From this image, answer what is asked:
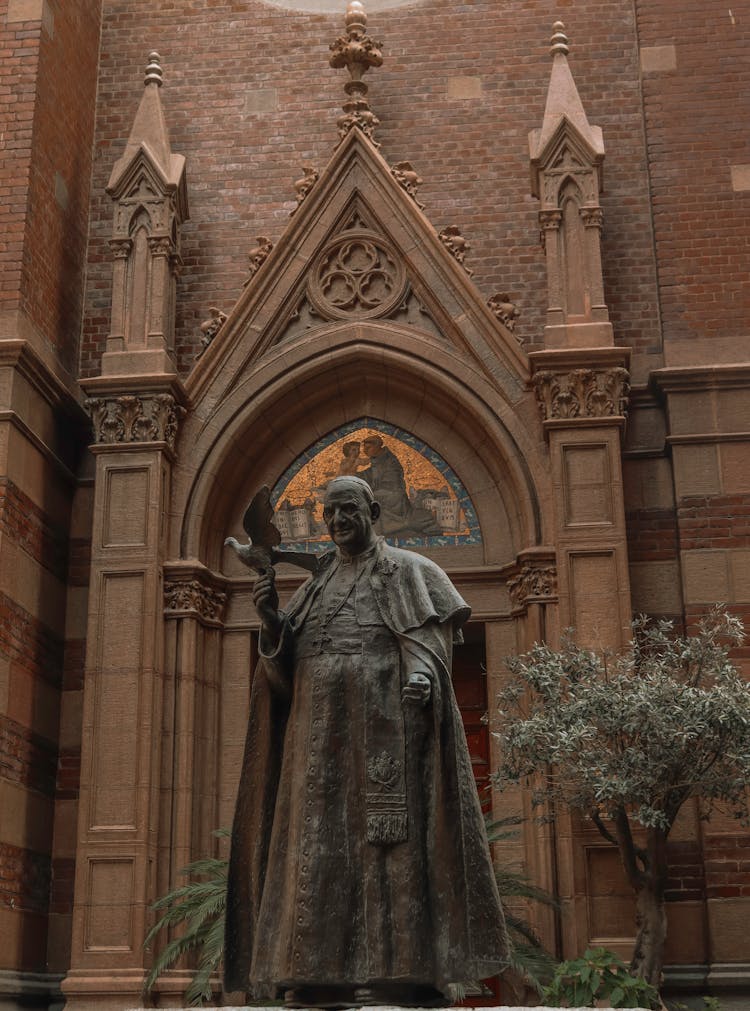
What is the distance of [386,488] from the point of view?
14.1m

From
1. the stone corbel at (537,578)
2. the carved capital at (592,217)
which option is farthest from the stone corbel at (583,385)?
the carved capital at (592,217)

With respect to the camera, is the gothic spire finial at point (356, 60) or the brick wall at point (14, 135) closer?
the brick wall at point (14, 135)

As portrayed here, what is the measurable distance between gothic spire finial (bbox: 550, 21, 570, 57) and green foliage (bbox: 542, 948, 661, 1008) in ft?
29.5

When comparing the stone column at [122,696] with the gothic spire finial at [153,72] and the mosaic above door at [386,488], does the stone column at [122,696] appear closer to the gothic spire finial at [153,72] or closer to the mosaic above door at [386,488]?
the mosaic above door at [386,488]

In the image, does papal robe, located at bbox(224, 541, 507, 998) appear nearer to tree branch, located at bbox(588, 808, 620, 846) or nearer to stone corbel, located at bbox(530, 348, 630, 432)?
tree branch, located at bbox(588, 808, 620, 846)

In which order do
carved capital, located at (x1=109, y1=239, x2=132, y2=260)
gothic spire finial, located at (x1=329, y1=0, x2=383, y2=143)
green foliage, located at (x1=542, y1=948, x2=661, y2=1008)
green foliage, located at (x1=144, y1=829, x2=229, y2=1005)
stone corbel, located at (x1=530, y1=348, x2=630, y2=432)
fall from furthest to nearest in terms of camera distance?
gothic spire finial, located at (x1=329, y1=0, x2=383, y2=143)
carved capital, located at (x1=109, y1=239, x2=132, y2=260)
stone corbel, located at (x1=530, y1=348, x2=630, y2=432)
green foliage, located at (x1=144, y1=829, x2=229, y2=1005)
green foliage, located at (x1=542, y1=948, x2=661, y2=1008)

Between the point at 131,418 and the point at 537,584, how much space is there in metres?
4.07

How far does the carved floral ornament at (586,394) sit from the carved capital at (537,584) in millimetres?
1352

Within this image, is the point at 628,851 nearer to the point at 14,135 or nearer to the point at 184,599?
the point at 184,599

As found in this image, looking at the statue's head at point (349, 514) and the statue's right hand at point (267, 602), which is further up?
the statue's head at point (349, 514)

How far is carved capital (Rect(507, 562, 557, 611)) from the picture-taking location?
1287cm

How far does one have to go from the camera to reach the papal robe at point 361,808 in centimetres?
573

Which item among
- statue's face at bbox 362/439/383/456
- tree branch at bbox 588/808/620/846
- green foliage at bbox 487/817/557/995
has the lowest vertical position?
green foliage at bbox 487/817/557/995

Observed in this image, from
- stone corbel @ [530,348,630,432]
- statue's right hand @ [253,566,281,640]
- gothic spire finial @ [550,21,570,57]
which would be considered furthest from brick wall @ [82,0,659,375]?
statue's right hand @ [253,566,281,640]
